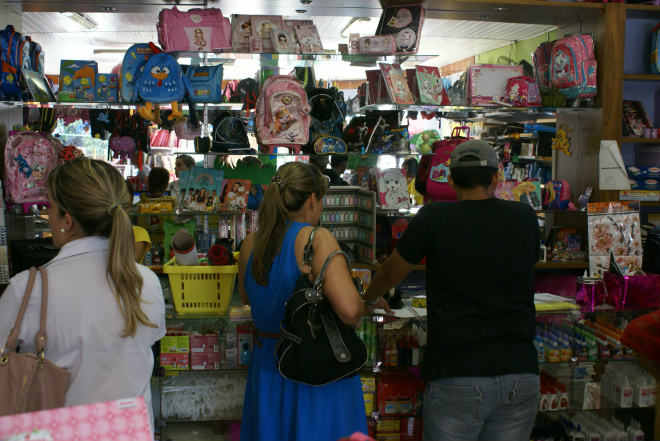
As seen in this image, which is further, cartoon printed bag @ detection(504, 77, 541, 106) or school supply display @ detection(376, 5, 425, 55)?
cartoon printed bag @ detection(504, 77, 541, 106)

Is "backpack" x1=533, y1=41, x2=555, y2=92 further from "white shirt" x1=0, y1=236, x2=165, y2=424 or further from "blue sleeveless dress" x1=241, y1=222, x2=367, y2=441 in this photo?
"white shirt" x1=0, y1=236, x2=165, y2=424

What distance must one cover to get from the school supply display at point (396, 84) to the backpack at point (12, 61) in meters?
2.47

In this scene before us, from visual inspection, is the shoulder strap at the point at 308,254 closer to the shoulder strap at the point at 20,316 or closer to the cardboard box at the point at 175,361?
the shoulder strap at the point at 20,316

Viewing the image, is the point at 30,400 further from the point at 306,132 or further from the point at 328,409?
the point at 306,132

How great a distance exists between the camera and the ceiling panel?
20.0 feet

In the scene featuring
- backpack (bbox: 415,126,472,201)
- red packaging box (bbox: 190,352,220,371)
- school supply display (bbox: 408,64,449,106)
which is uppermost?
school supply display (bbox: 408,64,449,106)

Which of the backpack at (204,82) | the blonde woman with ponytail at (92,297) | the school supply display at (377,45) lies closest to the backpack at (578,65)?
the school supply display at (377,45)

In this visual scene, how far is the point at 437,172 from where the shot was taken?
4102 millimetres

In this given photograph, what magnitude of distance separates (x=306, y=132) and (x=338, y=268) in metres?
1.90

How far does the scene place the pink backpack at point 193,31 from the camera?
3.99m

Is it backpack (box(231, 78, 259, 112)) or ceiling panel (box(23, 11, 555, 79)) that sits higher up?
ceiling panel (box(23, 11, 555, 79))

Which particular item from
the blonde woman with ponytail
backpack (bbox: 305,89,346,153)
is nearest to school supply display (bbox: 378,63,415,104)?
backpack (bbox: 305,89,346,153)

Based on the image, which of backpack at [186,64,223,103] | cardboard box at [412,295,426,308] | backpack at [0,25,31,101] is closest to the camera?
cardboard box at [412,295,426,308]

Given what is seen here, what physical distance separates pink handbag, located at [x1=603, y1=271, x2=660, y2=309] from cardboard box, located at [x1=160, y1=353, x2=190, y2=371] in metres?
2.64
